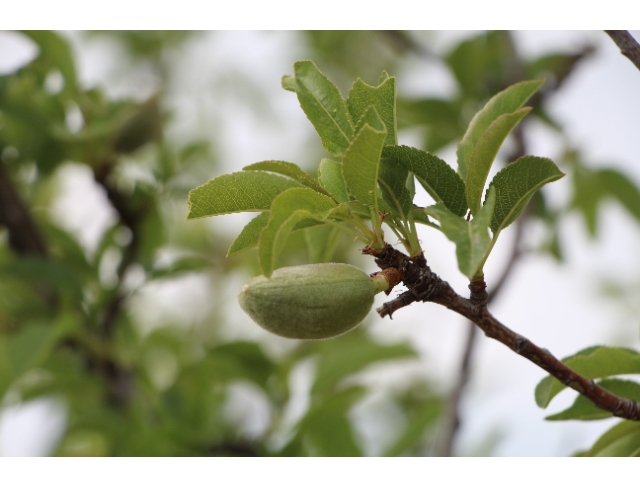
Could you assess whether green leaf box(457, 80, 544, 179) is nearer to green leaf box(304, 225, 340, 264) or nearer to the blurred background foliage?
green leaf box(304, 225, 340, 264)

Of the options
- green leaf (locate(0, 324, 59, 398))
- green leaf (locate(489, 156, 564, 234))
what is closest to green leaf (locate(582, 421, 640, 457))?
green leaf (locate(489, 156, 564, 234))

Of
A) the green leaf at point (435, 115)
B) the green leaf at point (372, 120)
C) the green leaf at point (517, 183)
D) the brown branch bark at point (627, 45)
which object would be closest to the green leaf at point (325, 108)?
the green leaf at point (372, 120)

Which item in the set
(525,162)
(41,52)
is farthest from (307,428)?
(41,52)

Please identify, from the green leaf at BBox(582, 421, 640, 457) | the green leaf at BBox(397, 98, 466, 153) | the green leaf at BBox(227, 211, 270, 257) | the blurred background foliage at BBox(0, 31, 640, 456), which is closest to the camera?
the green leaf at BBox(227, 211, 270, 257)

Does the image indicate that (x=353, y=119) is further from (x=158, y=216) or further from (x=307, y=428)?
Result: (x=158, y=216)

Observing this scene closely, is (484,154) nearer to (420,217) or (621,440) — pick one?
A: (420,217)

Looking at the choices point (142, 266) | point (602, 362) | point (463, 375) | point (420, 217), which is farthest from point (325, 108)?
point (142, 266)
